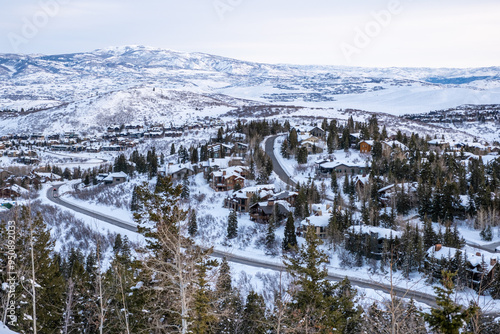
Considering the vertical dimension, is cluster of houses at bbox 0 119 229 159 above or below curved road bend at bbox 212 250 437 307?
below

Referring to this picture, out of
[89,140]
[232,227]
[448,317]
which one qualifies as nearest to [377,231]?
[232,227]

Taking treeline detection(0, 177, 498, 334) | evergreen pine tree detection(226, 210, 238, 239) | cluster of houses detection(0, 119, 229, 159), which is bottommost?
cluster of houses detection(0, 119, 229, 159)

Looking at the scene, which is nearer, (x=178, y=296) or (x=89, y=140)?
(x=178, y=296)

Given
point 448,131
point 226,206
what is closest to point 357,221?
point 226,206

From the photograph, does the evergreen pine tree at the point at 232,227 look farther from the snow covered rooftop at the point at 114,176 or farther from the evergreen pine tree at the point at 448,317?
the evergreen pine tree at the point at 448,317

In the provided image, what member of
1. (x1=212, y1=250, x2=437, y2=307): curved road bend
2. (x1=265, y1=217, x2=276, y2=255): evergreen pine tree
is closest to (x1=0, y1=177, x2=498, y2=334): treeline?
(x1=212, y1=250, x2=437, y2=307): curved road bend

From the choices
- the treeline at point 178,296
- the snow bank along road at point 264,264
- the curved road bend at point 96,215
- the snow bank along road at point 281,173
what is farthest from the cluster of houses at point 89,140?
the treeline at point 178,296

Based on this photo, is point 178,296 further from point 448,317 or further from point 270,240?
point 270,240

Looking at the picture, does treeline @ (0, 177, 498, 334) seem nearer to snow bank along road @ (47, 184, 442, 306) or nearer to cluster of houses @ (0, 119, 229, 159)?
snow bank along road @ (47, 184, 442, 306)

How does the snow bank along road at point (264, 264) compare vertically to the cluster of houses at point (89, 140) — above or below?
above

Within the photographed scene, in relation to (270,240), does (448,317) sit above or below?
above

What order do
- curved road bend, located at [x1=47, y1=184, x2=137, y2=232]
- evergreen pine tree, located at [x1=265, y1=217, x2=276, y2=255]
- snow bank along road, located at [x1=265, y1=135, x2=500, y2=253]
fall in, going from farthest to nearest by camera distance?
curved road bend, located at [x1=47, y1=184, x2=137, y2=232]
evergreen pine tree, located at [x1=265, y1=217, x2=276, y2=255]
snow bank along road, located at [x1=265, y1=135, x2=500, y2=253]

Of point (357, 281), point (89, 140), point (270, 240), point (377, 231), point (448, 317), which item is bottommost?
point (89, 140)

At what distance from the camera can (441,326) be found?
8109mm
